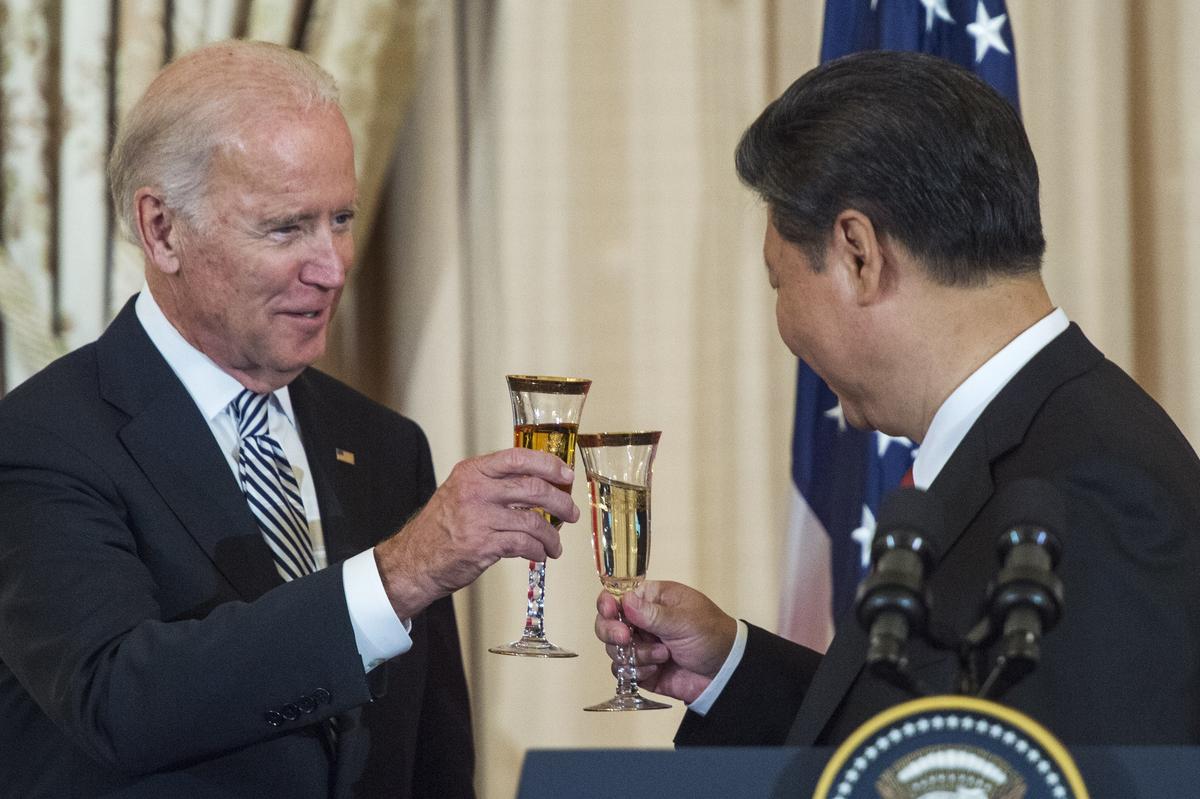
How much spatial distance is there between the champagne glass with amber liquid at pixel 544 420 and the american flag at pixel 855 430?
1689 mm

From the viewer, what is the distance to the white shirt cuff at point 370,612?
6.63 feet

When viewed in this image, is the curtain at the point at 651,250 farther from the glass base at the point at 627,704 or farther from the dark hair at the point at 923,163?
the dark hair at the point at 923,163

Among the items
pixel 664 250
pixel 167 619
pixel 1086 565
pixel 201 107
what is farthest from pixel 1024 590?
pixel 664 250

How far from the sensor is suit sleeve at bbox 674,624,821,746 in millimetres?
2316

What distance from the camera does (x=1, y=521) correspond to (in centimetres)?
223

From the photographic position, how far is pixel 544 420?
2.10 meters

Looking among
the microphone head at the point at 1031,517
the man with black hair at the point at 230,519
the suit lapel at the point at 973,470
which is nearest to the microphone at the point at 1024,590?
the microphone head at the point at 1031,517

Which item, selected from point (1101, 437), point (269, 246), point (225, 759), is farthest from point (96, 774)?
point (1101, 437)

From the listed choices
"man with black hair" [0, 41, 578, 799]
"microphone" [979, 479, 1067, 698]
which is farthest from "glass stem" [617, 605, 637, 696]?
"microphone" [979, 479, 1067, 698]

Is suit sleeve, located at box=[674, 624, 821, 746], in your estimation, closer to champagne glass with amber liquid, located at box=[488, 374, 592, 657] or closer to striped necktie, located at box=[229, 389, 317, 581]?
champagne glass with amber liquid, located at box=[488, 374, 592, 657]

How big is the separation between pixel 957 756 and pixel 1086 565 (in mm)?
520

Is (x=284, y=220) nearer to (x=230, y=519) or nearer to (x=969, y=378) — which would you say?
(x=230, y=519)

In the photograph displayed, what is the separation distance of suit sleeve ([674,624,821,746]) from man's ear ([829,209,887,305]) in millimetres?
703

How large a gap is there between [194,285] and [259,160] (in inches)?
9.4
